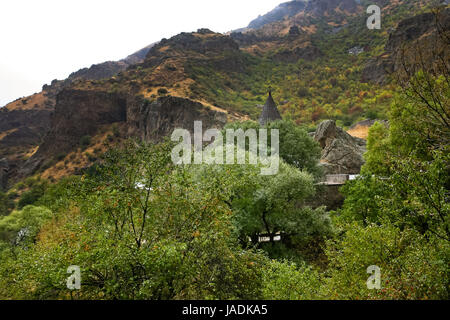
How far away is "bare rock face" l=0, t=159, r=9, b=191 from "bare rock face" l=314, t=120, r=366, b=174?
64.7m

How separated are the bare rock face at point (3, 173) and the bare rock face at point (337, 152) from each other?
64727 millimetres

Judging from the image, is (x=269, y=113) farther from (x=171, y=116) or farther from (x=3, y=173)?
(x=3, y=173)

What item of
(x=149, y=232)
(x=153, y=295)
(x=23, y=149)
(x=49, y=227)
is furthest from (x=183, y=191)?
(x=23, y=149)

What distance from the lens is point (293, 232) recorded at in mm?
13930

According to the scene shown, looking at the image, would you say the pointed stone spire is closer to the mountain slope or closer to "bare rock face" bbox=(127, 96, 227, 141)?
"bare rock face" bbox=(127, 96, 227, 141)

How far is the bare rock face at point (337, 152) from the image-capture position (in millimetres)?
25203

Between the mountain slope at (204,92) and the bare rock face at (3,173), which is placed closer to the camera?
the mountain slope at (204,92)

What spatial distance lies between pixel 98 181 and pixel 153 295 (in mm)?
3345

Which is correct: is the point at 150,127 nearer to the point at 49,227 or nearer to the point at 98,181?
the point at 49,227

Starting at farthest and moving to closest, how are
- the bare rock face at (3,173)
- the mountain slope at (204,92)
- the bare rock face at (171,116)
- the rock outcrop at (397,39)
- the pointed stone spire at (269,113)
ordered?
the bare rock face at (3,173)
the mountain slope at (204,92)
the bare rock face at (171,116)
the rock outcrop at (397,39)
the pointed stone spire at (269,113)

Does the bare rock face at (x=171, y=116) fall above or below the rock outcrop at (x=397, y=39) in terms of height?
below

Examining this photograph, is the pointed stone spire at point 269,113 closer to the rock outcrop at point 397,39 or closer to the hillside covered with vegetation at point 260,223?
the hillside covered with vegetation at point 260,223

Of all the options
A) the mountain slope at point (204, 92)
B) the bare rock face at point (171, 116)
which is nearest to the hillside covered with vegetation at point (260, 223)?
the bare rock face at point (171, 116)

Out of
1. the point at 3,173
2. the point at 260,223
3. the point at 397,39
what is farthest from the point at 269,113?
the point at 3,173
